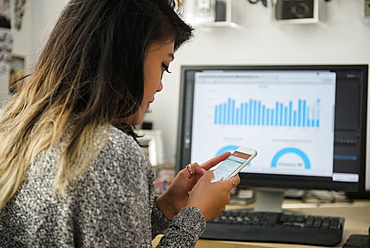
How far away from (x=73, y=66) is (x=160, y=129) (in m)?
1.23

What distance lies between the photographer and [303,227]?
1.32 metres

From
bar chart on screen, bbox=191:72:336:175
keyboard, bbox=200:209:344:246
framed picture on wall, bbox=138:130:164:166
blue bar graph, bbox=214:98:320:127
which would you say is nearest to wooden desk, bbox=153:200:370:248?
keyboard, bbox=200:209:344:246

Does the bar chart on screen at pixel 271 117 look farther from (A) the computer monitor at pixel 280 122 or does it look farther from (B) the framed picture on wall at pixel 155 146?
(B) the framed picture on wall at pixel 155 146

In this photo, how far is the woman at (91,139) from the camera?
797 mm

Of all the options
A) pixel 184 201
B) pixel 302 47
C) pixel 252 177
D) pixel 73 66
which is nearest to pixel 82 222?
pixel 73 66

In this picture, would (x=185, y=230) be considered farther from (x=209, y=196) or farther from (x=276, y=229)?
(x=276, y=229)

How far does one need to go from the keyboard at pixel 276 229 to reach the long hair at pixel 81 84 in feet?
1.53

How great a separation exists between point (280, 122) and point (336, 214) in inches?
12.2

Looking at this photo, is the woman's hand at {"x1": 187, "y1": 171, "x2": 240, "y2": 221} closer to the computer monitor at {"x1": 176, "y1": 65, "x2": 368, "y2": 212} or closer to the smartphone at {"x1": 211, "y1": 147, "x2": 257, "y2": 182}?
the smartphone at {"x1": 211, "y1": 147, "x2": 257, "y2": 182}

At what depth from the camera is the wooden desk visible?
1231 mm

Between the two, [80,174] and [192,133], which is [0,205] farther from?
[192,133]

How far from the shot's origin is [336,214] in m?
1.59

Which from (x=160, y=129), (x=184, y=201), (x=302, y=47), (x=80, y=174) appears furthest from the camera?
(x=160, y=129)

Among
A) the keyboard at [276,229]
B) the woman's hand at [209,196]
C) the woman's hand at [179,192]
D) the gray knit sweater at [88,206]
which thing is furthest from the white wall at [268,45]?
the gray knit sweater at [88,206]
